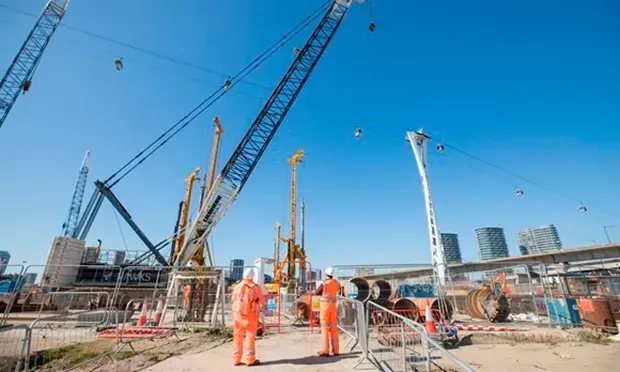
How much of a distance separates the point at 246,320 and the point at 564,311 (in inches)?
434

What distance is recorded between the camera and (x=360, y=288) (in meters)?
11.9

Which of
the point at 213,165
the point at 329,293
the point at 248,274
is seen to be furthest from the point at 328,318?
the point at 213,165

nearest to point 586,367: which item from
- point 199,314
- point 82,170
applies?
point 199,314

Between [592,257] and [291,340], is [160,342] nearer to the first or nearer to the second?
[291,340]

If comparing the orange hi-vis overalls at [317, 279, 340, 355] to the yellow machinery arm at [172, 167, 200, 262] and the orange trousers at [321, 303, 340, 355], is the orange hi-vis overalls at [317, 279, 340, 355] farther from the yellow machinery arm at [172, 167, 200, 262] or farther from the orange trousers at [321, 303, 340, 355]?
the yellow machinery arm at [172, 167, 200, 262]

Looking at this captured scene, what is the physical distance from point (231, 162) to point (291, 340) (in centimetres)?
1331

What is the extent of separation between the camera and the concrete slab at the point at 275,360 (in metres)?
5.02

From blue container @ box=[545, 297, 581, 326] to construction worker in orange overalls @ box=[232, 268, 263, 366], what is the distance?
10552mm

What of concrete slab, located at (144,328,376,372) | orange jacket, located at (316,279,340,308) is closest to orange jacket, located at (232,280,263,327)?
concrete slab, located at (144,328,376,372)

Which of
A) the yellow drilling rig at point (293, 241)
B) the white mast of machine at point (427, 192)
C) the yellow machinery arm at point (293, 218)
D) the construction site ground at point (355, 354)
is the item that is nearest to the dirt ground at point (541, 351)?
the construction site ground at point (355, 354)

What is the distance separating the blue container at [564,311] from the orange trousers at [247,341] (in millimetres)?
10564

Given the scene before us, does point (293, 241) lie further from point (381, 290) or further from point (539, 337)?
point (539, 337)

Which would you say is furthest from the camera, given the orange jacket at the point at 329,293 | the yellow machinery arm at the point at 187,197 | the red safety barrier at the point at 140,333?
the yellow machinery arm at the point at 187,197

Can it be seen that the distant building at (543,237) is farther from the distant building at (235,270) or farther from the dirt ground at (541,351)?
the dirt ground at (541,351)
